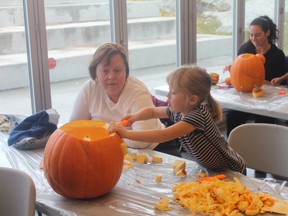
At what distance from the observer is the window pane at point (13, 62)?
305cm

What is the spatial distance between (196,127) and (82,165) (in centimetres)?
52

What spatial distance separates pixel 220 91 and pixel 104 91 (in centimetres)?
122

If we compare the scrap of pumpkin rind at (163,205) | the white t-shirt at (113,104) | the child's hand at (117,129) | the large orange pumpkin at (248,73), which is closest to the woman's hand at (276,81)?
the large orange pumpkin at (248,73)

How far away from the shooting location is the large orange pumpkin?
3.21m

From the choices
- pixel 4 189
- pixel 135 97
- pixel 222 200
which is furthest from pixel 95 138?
pixel 135 97

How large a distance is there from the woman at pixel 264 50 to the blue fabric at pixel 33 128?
1927 millimetres

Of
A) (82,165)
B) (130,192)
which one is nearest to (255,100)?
(130,192)

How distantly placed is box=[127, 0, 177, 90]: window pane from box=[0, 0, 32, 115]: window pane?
3.21ft

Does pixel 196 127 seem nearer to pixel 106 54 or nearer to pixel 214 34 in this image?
pixel 106 54

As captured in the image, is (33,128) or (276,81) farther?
(276,81)

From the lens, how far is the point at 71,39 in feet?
11.4

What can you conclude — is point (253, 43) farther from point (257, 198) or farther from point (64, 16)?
point (257, 198)

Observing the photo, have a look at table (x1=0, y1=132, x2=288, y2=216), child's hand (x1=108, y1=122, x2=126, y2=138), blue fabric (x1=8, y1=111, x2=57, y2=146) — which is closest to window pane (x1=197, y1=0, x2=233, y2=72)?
blue fabric (x1=8, y1=111, x2=57, y2=146)

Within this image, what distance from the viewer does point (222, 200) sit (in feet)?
4.77
